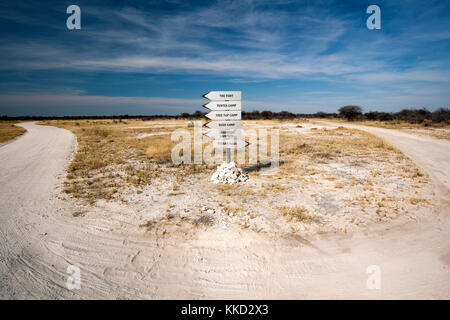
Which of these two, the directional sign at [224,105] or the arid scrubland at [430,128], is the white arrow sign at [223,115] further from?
the arid scrubland at [430,128]

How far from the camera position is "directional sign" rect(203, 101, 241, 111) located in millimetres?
7707

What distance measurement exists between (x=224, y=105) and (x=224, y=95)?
35cm

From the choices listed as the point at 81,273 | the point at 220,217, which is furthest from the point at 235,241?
the point at 81,273

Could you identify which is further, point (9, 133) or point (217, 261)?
point (9, 133)

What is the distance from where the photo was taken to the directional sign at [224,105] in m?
7.71

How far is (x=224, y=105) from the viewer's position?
7.82 metres

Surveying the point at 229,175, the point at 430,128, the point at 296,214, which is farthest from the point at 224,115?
the point at 430,128

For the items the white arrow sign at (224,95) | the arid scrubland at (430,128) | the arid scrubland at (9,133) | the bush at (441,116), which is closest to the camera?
the white arrow sign at (224,95)

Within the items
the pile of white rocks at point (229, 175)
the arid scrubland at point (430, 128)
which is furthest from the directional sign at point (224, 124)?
the arid scrubland at point (430, 128)

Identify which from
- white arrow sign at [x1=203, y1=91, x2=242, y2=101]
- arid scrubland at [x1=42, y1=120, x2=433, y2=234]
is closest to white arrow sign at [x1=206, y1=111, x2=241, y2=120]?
white arrow sign at [x1=203, y1=91, x2=242, y2=101]

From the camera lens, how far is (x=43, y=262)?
4102mm

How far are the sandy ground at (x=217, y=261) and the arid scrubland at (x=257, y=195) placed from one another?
470 mm

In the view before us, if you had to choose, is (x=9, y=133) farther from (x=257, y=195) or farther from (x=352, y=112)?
(x=352, y=112)

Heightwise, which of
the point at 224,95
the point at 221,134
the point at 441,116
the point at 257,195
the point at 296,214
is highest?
the point at 441,116
